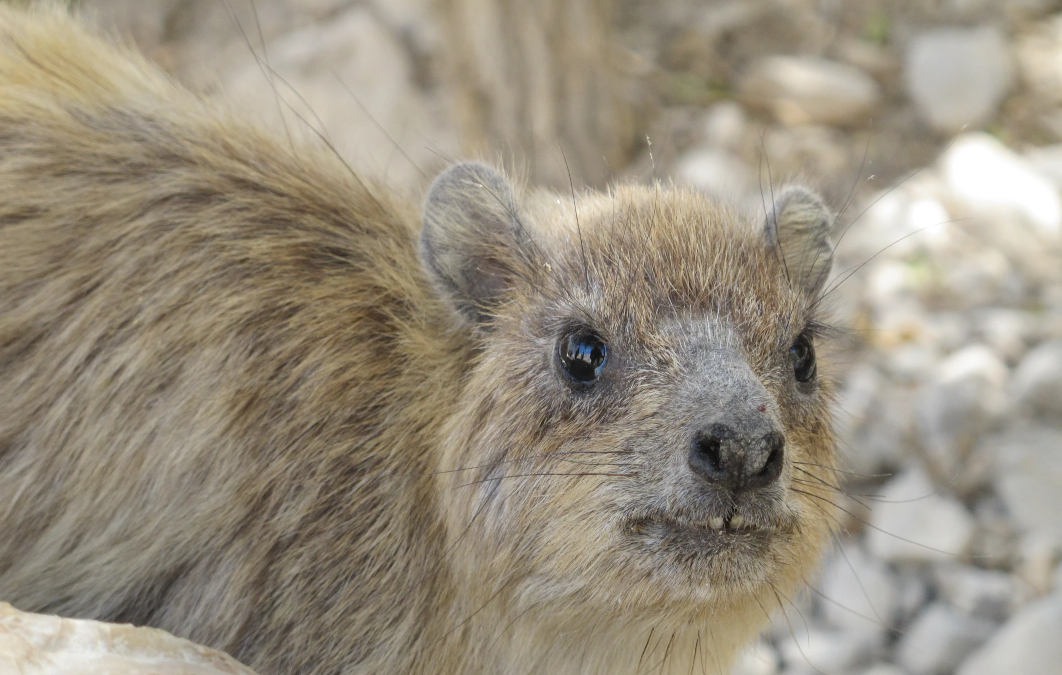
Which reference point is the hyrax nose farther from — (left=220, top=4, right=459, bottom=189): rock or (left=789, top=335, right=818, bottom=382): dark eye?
(left=220, top=4, right=459, bottom=189): rock

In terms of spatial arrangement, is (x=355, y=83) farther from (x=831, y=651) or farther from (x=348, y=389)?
(x=831, y=651)

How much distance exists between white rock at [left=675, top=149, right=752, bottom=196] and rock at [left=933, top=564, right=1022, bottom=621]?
350 centimetres

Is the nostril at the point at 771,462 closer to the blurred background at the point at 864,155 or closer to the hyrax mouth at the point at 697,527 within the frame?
the hyrax mouth at the point at 697,527

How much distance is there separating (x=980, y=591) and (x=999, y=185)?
3523 millimetres

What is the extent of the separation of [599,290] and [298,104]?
5.19 m

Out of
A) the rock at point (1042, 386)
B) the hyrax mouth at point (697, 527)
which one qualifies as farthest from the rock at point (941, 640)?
the hyrax mouth at point (697, 527)

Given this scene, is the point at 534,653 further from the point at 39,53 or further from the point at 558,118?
the point at 558,118

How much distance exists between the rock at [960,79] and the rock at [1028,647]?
484cm

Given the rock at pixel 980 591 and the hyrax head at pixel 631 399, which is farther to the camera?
the rock at pixel 980 591

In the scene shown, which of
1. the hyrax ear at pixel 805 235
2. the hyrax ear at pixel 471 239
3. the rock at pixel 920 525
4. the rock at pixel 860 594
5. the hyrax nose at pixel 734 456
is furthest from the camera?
the rock at pixel 920 525

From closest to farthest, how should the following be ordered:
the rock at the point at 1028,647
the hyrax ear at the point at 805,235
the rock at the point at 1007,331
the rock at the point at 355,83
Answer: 1. the hyrax ear at the point at 805,235
2. the rock at the point at 1028,647
3. the rock at the point at 1007,331
4. the rock at the point at 355,83

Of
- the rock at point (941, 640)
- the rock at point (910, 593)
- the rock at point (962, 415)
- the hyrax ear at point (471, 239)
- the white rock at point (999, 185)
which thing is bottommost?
the rock at point (941, 640)

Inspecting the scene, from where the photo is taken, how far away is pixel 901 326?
7.32 meters

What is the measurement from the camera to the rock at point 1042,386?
6.26 metres
